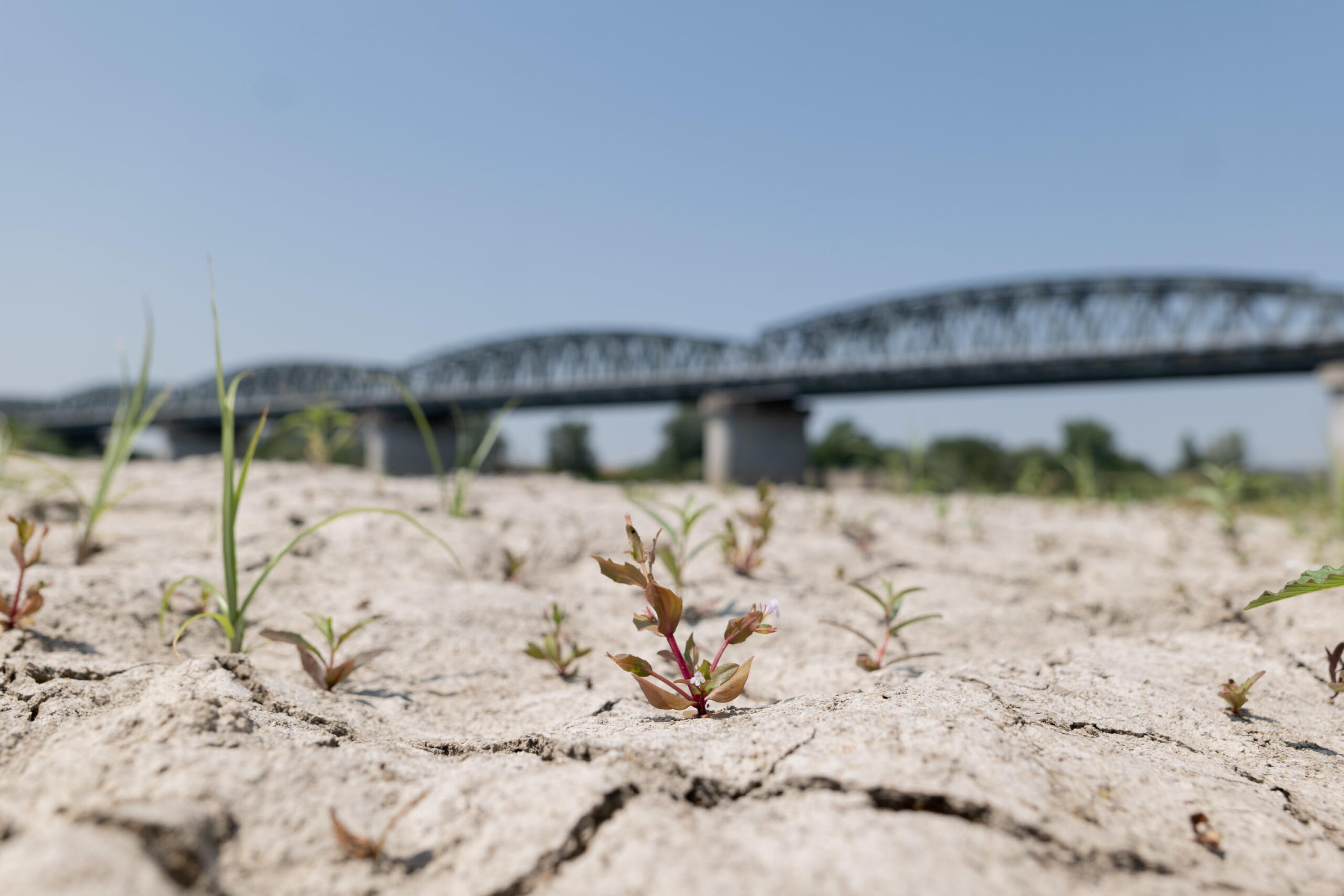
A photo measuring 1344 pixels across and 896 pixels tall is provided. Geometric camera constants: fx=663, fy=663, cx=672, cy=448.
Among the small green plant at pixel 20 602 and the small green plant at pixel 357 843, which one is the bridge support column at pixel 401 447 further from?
the small green plant at pixel 357 843

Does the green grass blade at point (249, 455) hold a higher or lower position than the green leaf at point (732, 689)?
higher

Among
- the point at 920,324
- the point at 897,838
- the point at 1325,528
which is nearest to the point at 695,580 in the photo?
the point at 897,838

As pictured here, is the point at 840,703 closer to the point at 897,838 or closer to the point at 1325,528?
the point at 897,838

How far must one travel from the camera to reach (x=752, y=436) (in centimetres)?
2956

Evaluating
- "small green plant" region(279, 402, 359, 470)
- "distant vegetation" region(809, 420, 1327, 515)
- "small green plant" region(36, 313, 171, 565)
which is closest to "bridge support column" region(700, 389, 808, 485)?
"distant vegetation" region(809, 420, 1327, 515)

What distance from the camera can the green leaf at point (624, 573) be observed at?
1275 mm

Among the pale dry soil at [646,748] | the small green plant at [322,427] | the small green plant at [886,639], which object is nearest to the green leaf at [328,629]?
the pale dry soil at [646,748]

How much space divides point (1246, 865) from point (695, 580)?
1652 millimetres

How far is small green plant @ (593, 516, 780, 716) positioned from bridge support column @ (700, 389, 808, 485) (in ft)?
88.5

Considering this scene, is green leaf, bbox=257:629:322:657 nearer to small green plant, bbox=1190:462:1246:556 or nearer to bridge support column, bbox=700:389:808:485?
small green plant, bbox=1190:462:1246:556

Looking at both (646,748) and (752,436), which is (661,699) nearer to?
(646,748)

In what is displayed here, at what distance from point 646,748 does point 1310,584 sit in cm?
120

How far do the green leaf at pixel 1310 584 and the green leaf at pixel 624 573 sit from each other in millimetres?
1055

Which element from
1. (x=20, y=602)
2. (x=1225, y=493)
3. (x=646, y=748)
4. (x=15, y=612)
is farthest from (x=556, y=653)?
(x=1225, y=493)
